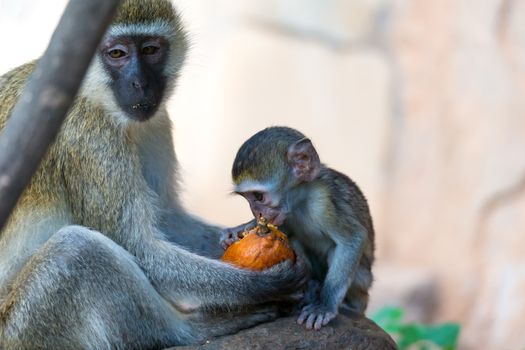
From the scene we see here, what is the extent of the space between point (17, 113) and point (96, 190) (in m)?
2.45

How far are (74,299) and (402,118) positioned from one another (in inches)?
363

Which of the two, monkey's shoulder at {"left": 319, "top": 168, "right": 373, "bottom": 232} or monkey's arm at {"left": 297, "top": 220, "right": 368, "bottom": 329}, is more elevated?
monkey's shoulder at {"left": 319, "top": 168, "right": 373, "bottom": 232}

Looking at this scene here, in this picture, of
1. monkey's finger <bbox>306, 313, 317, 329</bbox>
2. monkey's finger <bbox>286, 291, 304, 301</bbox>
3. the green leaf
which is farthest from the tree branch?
the green leaf

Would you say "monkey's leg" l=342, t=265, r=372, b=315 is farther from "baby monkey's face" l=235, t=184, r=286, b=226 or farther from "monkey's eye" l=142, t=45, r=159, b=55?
"monkey's eye" l=142, t=45, r=159, b=55

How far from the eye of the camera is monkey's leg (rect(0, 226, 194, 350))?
5.86 metres

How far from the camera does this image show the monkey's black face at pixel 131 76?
6254 mm

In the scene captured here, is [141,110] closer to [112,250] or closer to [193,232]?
[112,250]

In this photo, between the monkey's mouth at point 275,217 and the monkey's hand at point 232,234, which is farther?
the monkey's hand at point 232,234

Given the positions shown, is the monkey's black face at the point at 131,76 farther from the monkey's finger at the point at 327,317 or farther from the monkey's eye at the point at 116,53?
the monkey's finger at the point at 327,317

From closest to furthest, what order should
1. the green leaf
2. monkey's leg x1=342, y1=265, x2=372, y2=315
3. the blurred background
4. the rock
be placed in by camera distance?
the rock, monkey's leg x1=342, y1=265, x2=372, y2=315, the green leaf, the blurred background

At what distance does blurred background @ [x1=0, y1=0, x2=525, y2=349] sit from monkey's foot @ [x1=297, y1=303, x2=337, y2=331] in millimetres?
6090

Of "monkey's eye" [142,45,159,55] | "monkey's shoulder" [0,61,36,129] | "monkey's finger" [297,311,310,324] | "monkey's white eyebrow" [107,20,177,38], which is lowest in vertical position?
"monkey's finger" [297,311,310,324]

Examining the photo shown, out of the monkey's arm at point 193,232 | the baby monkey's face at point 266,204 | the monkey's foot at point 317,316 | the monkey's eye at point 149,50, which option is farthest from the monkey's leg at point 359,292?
the monkey's eye at point 149,50

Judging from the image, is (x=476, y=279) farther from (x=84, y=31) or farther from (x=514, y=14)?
(x=84, y=31)
